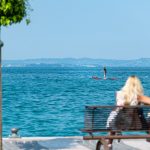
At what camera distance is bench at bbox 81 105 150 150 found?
12.6 m

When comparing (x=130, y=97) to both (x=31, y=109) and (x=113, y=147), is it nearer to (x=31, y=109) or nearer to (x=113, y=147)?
(x=113, y=147)

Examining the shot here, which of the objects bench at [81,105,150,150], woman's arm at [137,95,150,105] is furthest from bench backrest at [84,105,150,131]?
woman's arm at [137,95,150,105]

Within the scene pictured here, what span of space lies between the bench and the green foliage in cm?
182

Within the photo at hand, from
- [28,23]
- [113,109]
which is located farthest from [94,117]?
[28,23]

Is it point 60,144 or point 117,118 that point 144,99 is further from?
point 60,144

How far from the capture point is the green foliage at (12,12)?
1147cm

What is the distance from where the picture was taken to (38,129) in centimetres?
2872

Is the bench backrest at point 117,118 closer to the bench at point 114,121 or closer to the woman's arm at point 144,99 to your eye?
the bench at point 114,121

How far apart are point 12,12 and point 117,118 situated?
2472mm

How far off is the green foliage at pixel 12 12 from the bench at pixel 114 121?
182cm

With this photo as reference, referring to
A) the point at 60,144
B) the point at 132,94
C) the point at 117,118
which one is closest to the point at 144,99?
the point at 132,94

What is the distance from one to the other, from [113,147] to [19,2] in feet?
12.7

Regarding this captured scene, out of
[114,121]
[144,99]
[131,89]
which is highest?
[131,89]

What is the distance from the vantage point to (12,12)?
1173 centimetres
